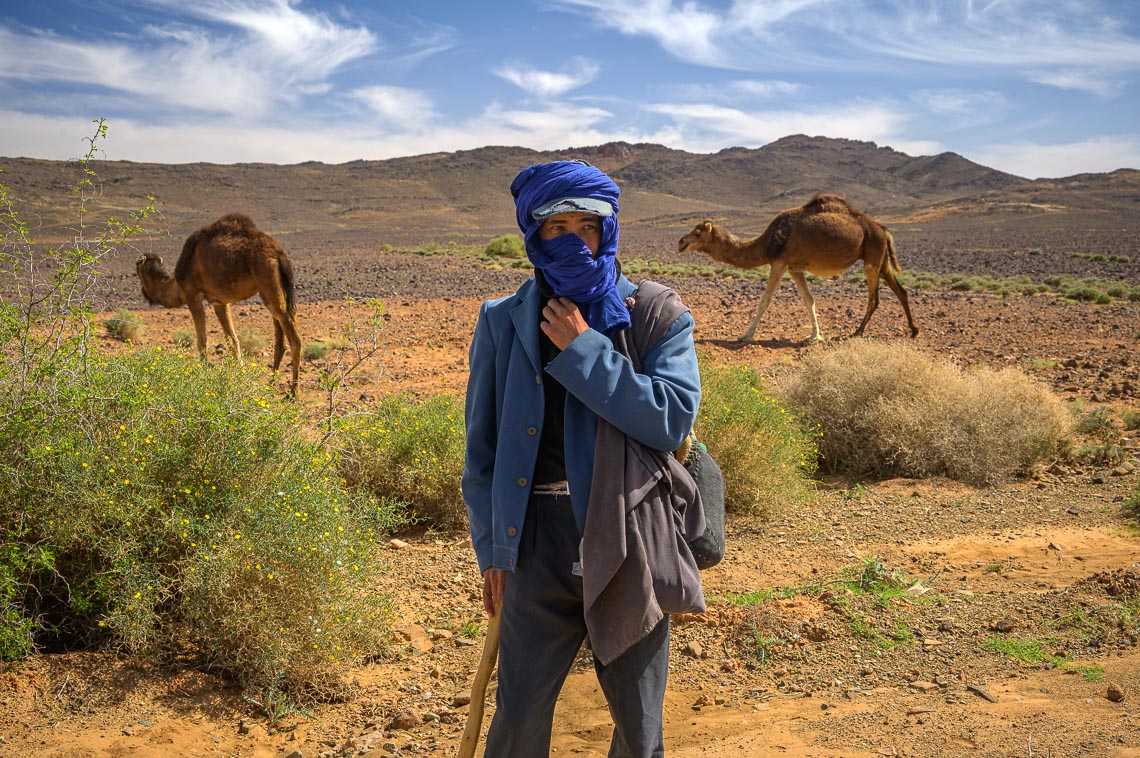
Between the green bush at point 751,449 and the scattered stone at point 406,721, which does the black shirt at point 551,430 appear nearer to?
the scattered stone at point 406,721

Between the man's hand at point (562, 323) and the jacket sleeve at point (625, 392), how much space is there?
0.12 ft

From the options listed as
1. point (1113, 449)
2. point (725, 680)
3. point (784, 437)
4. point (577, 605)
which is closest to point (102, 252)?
point (577, 605)

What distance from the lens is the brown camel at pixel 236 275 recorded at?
970 centimetres

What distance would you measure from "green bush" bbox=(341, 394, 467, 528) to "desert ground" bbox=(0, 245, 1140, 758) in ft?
0.84

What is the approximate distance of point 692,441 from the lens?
261 centimetres

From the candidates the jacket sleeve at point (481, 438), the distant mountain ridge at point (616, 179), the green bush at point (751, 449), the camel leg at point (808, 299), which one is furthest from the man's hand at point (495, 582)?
the distant mountain ridge at point (616, 179)

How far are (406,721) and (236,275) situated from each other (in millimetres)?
7119

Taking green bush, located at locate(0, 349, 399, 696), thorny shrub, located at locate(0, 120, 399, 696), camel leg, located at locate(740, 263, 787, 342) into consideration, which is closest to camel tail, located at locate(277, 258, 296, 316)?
thorny shrub, located at locate(0, 120, 399, 696)

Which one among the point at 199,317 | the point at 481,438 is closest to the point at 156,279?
the point at 199,317

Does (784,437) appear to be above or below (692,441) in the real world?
below

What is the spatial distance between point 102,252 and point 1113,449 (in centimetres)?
745

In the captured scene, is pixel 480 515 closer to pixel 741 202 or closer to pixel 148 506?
pixel 148 506

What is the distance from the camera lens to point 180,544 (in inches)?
161

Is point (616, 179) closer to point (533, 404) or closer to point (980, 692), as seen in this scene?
point (980, 692)
